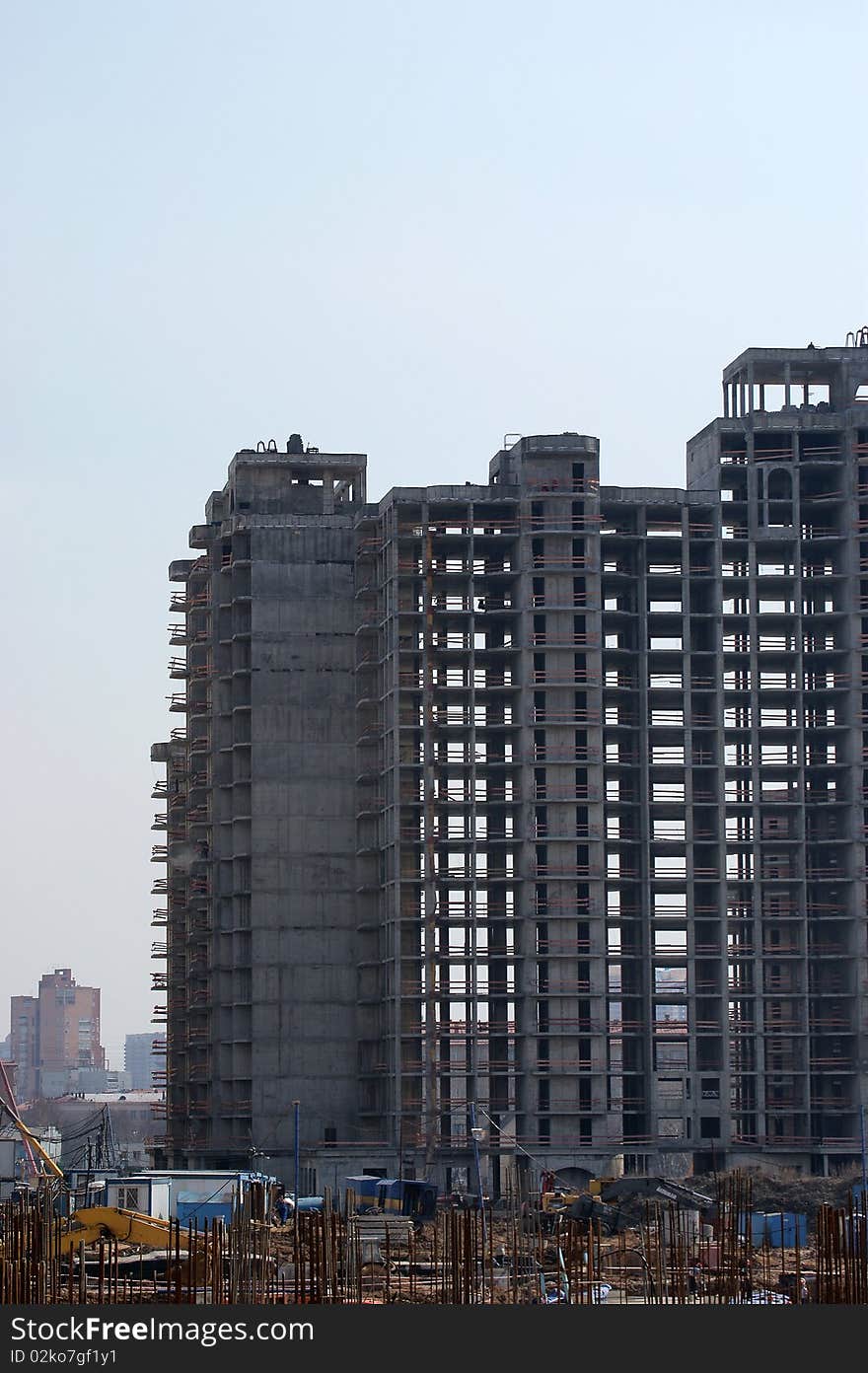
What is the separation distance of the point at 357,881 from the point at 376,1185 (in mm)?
23250

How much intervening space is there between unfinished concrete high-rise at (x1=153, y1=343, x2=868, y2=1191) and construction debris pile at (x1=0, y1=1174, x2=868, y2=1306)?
43.5 meters

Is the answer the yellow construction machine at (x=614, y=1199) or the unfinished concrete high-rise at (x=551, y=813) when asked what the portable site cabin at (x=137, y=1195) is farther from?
the unfinished concrete high-rise at (x=551, y=813)


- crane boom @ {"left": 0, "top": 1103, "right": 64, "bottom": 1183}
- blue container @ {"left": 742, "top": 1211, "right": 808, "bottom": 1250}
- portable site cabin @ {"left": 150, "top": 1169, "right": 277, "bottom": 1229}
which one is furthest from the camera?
crane boom @ {"left": 0, "top": 1103, "right": 64, "bottom": 1183}

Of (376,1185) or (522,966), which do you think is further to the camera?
(522,966)

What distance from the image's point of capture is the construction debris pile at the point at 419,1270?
64.0 metres

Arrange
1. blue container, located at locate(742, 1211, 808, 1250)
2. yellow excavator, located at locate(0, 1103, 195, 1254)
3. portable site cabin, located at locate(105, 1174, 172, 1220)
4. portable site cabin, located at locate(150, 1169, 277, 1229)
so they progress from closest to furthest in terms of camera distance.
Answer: yellow excavator, located at locate(0, 1103, 195, 1254) < blue container, located at locate(742, 1211, 808, 1250) < portable site cabin, located at locate(105, 1174, 172, 1220) < portable site cabin, located at locate(150, 1169, 277, 1229)

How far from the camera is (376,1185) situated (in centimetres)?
11650

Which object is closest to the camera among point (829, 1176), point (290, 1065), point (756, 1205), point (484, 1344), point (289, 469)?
point (484, 1344)

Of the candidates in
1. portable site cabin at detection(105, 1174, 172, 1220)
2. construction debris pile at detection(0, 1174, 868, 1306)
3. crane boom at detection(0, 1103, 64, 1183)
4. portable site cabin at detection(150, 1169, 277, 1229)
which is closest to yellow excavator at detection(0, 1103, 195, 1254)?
construction debris pile at detection(0, 1174, 868, 1306)

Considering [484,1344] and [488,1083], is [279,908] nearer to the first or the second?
[488,1083]

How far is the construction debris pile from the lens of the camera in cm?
6397

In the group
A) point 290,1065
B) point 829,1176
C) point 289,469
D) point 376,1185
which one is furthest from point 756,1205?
point 289,469

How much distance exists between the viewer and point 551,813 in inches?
5177

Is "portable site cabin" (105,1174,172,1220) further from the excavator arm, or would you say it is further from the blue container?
the blue container
